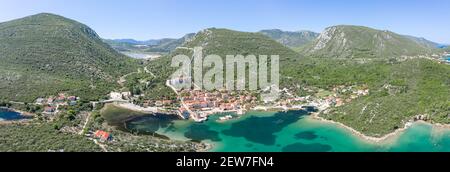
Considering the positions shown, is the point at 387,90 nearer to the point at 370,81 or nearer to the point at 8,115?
the point at 370,81

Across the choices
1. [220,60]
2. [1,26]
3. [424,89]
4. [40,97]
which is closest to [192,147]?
[40,97]

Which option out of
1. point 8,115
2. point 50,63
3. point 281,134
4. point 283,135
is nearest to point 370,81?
point 281,134

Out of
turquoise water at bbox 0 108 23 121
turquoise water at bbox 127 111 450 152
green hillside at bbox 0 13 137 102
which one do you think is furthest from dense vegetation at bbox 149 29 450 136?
turquoise water at bbox 0 108 23 121

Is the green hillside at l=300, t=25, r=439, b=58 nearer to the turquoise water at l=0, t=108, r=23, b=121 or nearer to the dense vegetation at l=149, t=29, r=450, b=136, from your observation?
the dense vegetation at l=149, t=29, r=450, b=136

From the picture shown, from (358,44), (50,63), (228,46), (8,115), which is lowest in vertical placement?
(8,115)

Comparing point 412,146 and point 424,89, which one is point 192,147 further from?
point 424,89

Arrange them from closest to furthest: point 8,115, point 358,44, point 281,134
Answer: point 281,134 < point 8,115 < point 358,44
